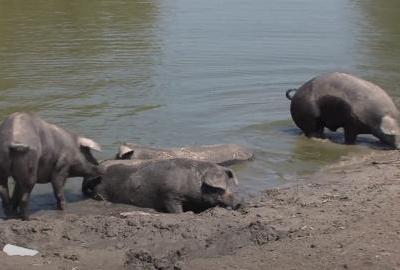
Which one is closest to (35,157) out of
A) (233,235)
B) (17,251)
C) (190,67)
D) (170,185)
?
(17,251)

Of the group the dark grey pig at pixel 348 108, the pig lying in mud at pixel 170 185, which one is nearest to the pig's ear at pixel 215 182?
the pig lying in mud at pixel 170 185

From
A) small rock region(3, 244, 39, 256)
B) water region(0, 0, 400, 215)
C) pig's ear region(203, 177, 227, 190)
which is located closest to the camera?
small rock region(3, 244, 39, 256)

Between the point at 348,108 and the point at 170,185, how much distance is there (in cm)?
380

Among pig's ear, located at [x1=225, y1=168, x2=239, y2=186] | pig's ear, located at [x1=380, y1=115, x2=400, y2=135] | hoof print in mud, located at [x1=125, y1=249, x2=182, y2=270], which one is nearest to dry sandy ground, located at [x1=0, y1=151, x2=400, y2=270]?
hoof print in mud, located at [x1=125, y1=249, x2=182, y2=270]

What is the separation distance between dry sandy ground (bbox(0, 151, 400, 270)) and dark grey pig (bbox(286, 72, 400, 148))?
8.29 ft

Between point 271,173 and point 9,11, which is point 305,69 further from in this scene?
point 9,11

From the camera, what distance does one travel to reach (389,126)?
39.0ft

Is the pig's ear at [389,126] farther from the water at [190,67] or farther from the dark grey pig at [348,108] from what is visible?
the water at [190,67]

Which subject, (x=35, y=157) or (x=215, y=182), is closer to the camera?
(x=35, y=157)

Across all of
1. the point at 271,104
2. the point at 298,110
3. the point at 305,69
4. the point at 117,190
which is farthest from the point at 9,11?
the point at 117,190

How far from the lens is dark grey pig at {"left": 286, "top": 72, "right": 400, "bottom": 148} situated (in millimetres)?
11945

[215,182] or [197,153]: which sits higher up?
[215,182]

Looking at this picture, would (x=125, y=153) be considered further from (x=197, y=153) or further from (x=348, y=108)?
(x=348, y=108)

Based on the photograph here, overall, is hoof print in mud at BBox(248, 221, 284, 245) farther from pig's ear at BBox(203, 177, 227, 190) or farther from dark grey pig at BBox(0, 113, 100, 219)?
dark grey pig at BBox(0, 113, 100, 219)
